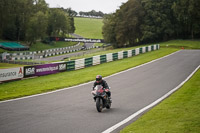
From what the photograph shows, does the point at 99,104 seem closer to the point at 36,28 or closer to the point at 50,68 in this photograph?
the point at 50,68

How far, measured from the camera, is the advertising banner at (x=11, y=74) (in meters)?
22.0

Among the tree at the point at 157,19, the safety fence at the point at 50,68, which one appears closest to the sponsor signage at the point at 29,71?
the safety fence at the point at 50,68

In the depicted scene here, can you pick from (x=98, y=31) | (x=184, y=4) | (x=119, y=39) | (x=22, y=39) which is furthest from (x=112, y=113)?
(x=98, y=31)

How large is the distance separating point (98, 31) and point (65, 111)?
485 feet

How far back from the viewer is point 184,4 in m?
74.2

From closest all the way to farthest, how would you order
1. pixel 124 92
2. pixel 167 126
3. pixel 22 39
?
pixel 167 126 → pixel 124 92 → pixel 22 39

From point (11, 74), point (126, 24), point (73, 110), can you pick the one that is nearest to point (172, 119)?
point (73, 110)

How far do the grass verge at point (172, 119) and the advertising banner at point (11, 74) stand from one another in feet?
46.9

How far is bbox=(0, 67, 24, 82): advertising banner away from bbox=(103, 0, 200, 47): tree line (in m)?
51.5

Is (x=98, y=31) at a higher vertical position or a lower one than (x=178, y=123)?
higher

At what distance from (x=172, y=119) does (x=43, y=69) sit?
61.6 ft

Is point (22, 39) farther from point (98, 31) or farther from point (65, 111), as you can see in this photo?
point (65, 111)

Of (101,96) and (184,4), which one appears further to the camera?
(184,4)

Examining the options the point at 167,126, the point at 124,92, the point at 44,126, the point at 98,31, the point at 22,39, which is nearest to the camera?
the point at 167,126
